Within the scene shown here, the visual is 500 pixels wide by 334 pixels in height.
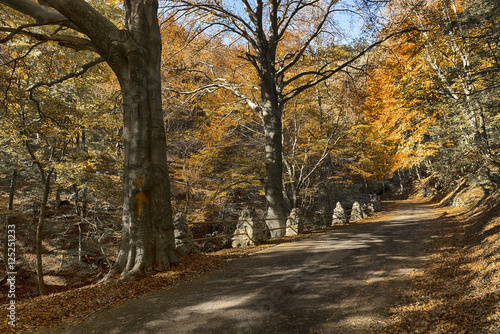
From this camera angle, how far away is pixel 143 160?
5.19 meters

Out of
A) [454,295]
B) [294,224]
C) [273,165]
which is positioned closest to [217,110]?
[273,165]

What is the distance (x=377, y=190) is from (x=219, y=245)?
31293mm

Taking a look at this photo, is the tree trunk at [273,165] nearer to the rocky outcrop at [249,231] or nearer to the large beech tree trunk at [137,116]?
the rocky outcrop at [249,231]

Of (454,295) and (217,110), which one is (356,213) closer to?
(217,110)

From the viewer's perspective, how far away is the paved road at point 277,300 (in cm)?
280

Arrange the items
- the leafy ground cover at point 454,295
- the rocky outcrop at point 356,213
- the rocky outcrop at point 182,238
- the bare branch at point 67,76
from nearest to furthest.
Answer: the leafy ground cover at point 454,295 → the bare branch at point 67,76 → the rocky outcrop at point 182,238 → the rocky outcrop at point 356,213

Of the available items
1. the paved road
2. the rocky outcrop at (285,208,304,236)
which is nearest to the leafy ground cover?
the paved road

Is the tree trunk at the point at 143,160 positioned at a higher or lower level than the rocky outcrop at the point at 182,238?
higher

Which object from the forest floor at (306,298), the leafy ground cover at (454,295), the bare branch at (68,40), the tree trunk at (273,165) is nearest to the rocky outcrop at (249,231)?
the tree trunk at (273,165)

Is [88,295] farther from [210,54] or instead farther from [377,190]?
[377,190]

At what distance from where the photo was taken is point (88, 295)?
4004mm

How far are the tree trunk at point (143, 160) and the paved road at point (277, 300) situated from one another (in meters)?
1.15

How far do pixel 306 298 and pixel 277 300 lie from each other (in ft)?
1.26

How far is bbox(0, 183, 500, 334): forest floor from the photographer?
2.74 m
